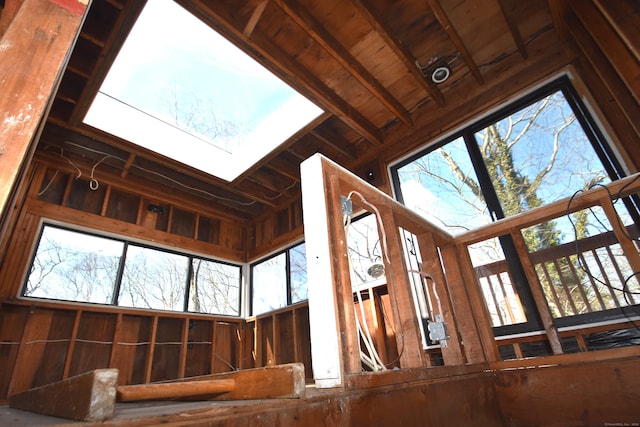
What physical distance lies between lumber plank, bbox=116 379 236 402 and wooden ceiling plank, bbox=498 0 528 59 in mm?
3749

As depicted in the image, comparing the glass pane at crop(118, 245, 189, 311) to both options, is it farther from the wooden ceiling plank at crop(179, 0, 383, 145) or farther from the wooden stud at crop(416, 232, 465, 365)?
the wooden stud at crop(416, 232, 465, 365)

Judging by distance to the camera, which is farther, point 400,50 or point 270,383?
point 400,50

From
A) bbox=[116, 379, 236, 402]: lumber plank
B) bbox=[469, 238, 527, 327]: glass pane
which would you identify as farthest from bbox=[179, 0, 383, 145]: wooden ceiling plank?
bbox=[116, 379, 236, 402]: lumber plank

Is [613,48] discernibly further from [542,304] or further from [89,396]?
[89,396]

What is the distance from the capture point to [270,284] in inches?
203

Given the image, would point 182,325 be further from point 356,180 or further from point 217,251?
point 356,180

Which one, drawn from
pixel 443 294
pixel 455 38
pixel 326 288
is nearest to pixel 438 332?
pixel 443 294

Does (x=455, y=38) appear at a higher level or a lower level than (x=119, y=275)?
higher

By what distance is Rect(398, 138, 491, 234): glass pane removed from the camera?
330cm

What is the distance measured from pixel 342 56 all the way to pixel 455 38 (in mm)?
1119

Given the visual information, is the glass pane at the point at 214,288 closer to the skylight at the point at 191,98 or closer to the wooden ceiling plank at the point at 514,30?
the skylight at the point at 191,98

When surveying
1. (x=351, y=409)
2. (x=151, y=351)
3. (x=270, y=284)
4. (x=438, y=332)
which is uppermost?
(x=270, y=284)

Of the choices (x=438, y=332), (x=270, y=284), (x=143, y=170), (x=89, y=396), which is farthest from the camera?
(x=270, y=284)

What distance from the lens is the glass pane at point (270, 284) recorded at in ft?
16.1
